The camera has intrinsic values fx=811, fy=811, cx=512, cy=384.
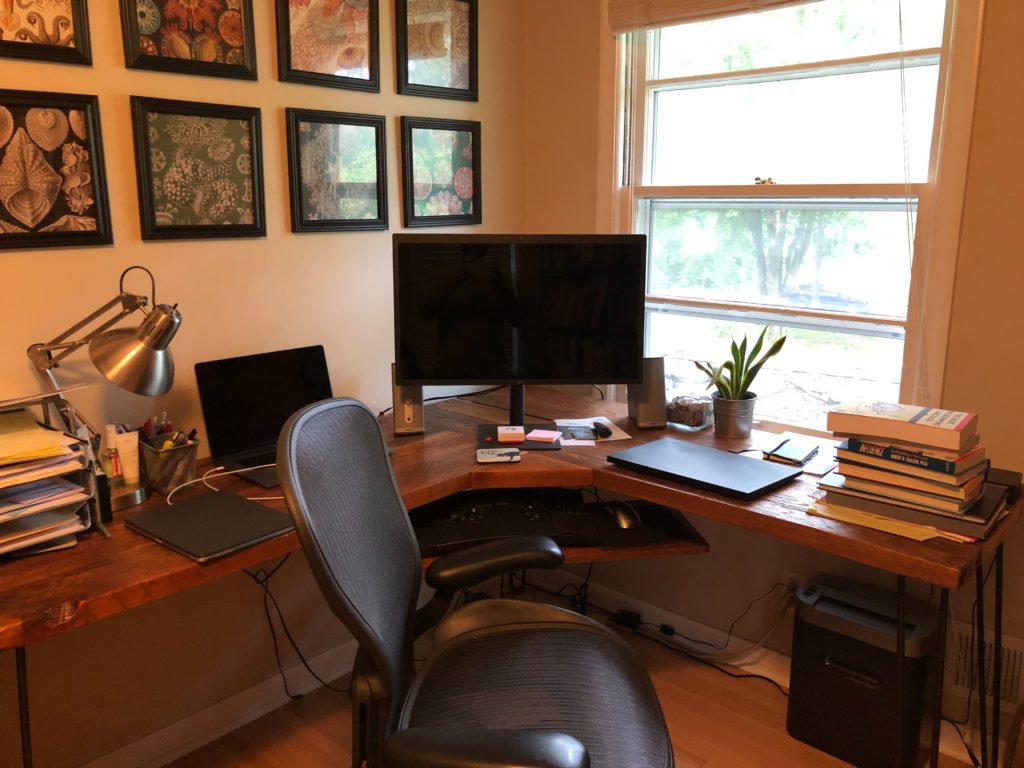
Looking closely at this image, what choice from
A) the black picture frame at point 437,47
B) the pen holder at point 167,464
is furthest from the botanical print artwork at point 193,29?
the pen holder at point 167,464

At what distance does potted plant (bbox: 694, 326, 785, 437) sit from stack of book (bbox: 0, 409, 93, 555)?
1541mm

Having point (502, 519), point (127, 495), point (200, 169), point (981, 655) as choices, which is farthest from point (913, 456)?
point (200, 169)

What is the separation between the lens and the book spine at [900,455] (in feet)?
5.34

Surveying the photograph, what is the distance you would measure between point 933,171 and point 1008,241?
248 mm

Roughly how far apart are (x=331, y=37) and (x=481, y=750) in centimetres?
188

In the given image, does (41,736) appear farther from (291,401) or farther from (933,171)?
(933,171)

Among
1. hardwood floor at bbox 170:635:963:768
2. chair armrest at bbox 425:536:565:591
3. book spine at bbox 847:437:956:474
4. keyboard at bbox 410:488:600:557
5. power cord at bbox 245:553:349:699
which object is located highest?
book spine at bbox 847:437:956:474

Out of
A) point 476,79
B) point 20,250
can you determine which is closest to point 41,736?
point 20,250

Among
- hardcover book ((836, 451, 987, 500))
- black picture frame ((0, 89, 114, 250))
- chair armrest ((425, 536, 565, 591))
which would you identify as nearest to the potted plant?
hardcover book ((836, 451, 987, 500))

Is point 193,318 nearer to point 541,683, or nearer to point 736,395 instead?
point 541,683

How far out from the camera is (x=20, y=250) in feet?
5.65

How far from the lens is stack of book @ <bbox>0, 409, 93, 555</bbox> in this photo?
1445 mm

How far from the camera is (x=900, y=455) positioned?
168cm

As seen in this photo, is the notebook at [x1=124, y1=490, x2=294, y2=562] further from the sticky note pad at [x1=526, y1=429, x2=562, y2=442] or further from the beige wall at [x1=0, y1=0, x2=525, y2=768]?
the sticky note pad at [x1=526, y1=429, x2=562, y2=442]
